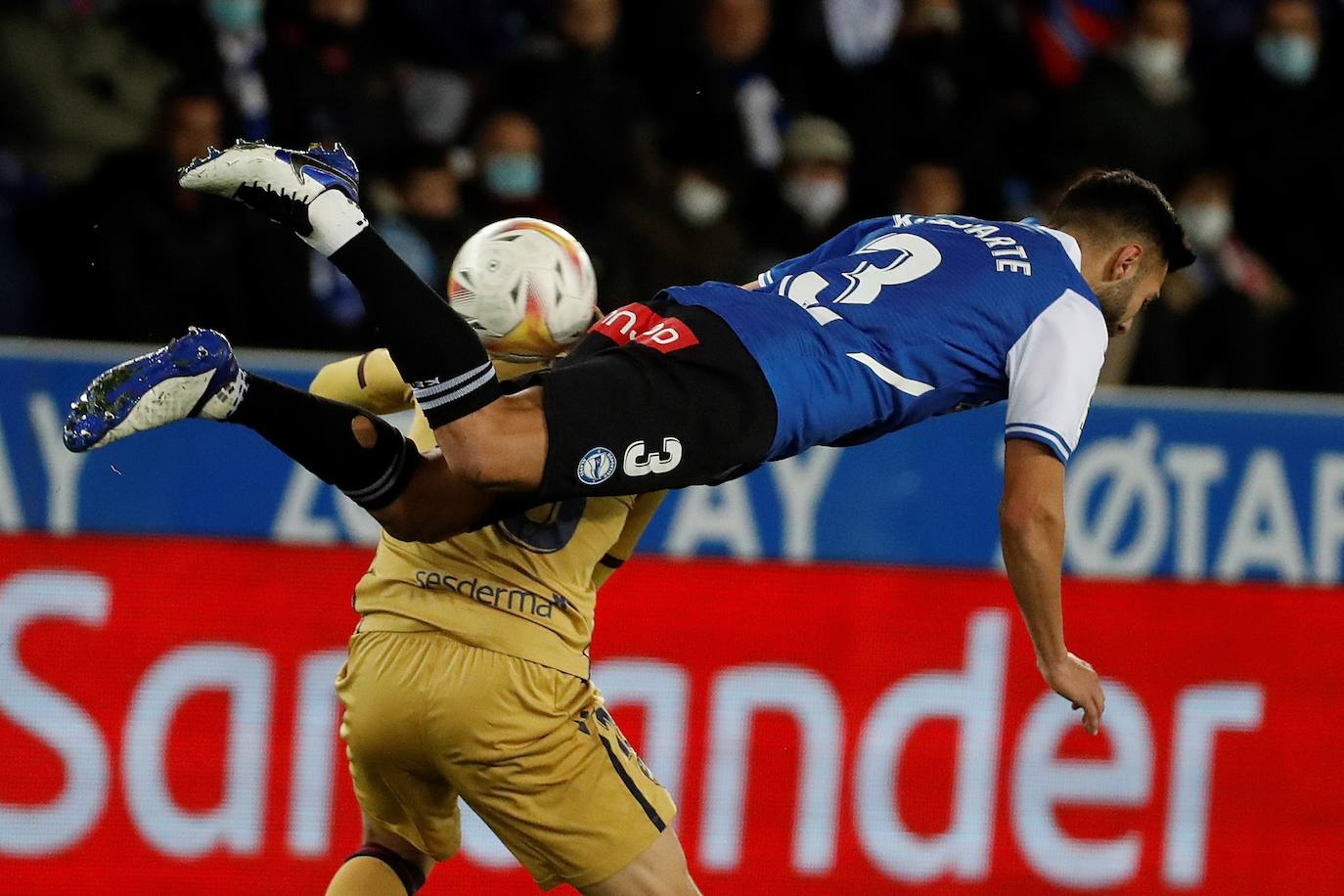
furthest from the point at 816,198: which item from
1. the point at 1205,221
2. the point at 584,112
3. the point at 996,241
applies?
the point at 996,241

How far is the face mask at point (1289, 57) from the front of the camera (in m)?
11.3

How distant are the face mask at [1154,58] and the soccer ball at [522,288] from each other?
688cm

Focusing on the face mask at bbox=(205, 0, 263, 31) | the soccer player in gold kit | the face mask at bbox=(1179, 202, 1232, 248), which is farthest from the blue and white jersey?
the face mask at bbox=(1179, 202, 1232, 248)

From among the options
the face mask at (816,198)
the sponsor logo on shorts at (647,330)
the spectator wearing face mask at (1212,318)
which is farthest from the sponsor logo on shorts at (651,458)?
the face mask at (816,198)

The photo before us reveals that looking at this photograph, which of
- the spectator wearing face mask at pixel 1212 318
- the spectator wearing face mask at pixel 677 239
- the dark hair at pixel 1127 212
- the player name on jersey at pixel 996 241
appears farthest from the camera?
the spectator wearing face mask at pixel 1212 318

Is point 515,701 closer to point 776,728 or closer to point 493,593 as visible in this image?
point 493,593

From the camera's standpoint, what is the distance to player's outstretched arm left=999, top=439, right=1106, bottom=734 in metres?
4.70

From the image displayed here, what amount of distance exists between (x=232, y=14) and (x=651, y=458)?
5119 mm

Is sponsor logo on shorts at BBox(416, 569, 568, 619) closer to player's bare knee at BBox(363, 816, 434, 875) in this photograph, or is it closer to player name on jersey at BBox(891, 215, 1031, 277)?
player's bare knee at BBox(363, 816, 434, 875)

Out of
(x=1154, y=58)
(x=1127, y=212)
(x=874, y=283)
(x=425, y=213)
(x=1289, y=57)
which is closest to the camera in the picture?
(x=874, y=283)

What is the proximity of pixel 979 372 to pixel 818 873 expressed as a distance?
242 centimetres

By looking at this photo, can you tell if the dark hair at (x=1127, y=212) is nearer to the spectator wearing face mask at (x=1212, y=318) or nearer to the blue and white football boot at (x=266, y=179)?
the blue and white football boot at (x=266, y=179)

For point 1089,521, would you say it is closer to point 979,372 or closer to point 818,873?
point 818,873

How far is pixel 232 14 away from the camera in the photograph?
29.3 feet
